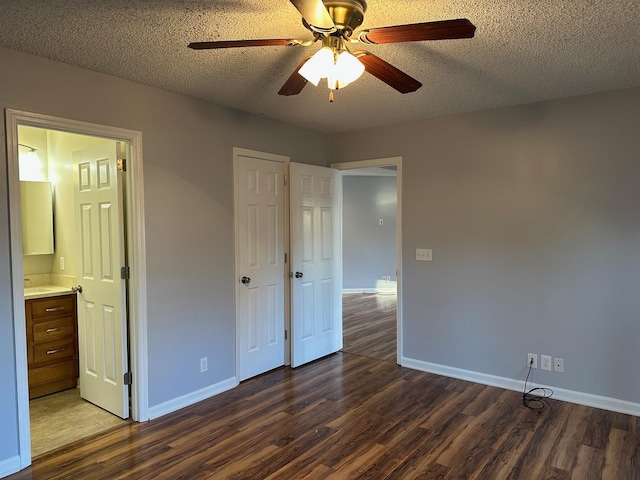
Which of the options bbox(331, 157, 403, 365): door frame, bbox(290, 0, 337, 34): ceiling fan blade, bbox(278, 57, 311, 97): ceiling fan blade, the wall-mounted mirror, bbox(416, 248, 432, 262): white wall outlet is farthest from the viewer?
bbox(331, 157, 403, 365): door frame

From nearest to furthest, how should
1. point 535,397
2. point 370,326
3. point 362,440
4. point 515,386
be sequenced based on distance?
point 362,440, point 535,397, point 515,386, point 370,326

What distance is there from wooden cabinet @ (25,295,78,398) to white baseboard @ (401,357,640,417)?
3.05 meters

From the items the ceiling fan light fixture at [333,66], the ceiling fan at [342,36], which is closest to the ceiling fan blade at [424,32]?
A: the ceiling fan at [342,36]

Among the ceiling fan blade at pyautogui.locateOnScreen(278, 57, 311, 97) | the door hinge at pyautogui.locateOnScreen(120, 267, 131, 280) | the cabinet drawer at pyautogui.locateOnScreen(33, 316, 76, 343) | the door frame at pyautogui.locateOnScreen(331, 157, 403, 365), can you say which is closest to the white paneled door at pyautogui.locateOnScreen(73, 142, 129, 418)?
the door hinge at pyautogui.locateOnScreen(120, 267, 131, 280)

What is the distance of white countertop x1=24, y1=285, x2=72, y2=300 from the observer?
11.3 feet

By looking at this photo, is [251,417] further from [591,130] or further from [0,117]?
[591,130]

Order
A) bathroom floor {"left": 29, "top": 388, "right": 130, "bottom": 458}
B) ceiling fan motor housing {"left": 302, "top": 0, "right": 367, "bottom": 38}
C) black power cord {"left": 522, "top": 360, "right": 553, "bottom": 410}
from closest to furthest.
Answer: ceiling fan motor housing {"left": 302, "top": 0, "right": 367, "bottom": 38}
bathroom floor {"left": 29, "top": 388, "right": 130, "bottom": 458}
black power cord {"left": 522, "top": 360, "right": 553, "bottom": 410}

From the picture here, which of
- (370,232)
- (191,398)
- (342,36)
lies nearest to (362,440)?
(191,398)

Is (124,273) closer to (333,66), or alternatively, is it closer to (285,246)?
(285,246)

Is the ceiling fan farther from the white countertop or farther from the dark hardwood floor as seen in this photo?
the dark hardwood floor

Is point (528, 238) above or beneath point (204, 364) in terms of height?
above

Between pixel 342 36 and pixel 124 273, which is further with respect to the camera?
pixel 124 273

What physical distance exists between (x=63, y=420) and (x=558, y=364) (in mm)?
3833

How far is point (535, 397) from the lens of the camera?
3486 mm
